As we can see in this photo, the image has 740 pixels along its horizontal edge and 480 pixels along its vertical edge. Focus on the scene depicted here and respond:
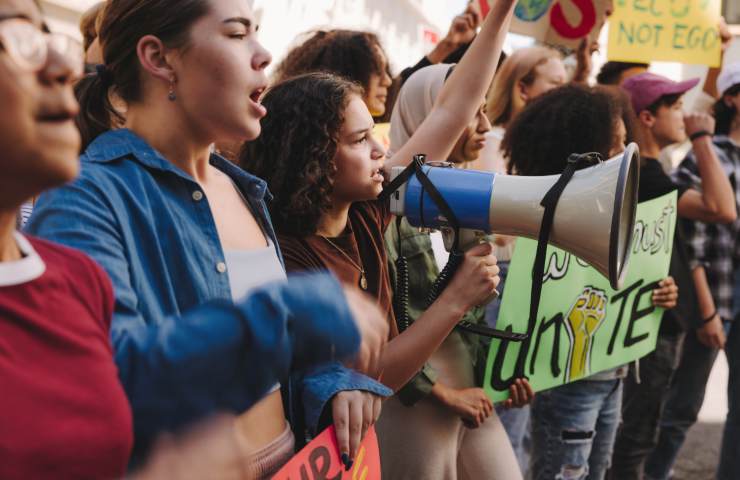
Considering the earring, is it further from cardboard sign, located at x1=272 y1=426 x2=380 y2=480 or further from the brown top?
cardboard sign, located at x1=272 y1=426 x2=380 y2=480

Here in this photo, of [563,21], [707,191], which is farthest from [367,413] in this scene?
[563,21]

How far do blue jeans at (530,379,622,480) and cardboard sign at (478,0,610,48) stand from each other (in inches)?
71.4

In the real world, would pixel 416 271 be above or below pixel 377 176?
below

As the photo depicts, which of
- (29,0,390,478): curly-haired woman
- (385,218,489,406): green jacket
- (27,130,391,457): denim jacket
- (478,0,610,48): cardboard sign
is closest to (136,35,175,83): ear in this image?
(29,0,390,478): curly-haired woman

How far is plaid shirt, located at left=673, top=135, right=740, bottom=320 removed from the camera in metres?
3.61

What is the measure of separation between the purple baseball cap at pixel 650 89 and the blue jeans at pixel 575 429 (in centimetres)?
126

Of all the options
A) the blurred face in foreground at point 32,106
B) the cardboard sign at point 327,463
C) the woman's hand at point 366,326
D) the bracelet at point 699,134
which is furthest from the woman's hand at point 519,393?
the blurred face in foreground at point 32,106

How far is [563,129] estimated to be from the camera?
2.51 metres

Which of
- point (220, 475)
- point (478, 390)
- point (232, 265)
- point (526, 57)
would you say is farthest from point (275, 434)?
point (526, 57)

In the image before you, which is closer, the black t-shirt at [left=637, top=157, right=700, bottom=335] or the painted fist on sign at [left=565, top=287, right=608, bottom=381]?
the painted fist on sign at [left=565, top=287, right=608, bottom=381]

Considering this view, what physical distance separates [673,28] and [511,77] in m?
1.40

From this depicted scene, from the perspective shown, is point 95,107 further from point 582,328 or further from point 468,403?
point 582,328

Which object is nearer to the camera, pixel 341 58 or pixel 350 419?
pixel 350 419

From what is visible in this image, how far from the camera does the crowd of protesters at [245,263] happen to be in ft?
2.34
